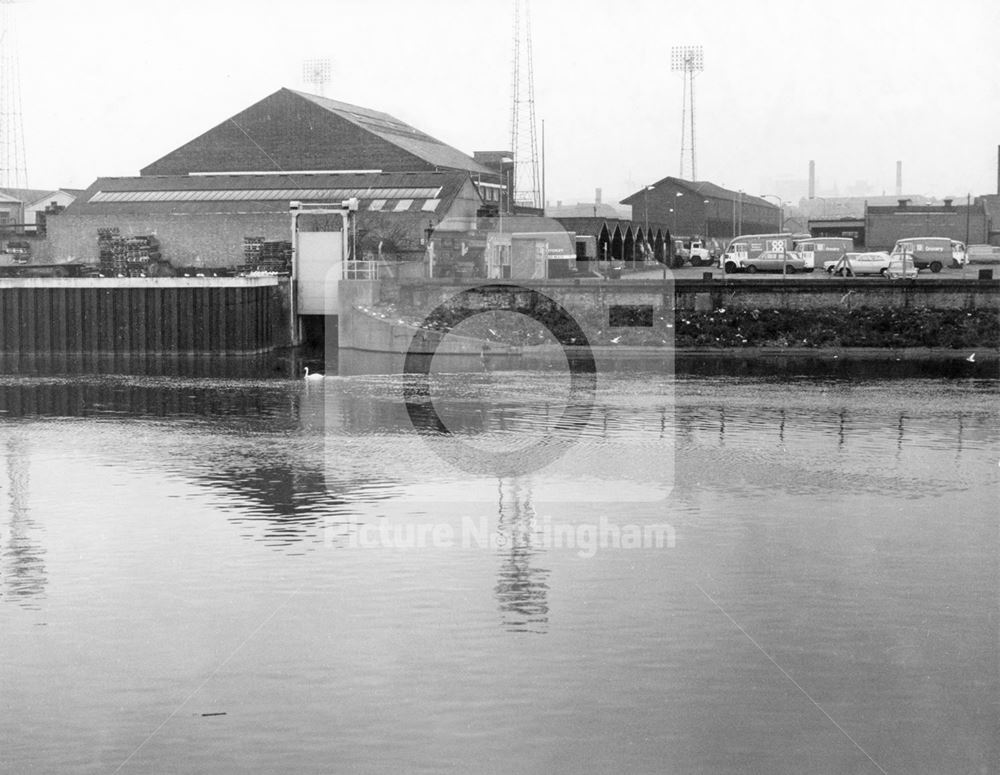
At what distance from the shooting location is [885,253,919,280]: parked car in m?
65.6

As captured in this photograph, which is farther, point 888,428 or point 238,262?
point 238,262

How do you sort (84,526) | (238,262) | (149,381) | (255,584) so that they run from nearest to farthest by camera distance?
(255,584), (84,526), (149,381), (238,262)

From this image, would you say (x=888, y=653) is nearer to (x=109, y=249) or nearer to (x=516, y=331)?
(x=516, y=331)

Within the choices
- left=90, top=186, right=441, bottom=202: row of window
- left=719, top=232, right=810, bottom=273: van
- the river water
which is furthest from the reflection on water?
left=90, top=186, right=441, bottom=202: row of window

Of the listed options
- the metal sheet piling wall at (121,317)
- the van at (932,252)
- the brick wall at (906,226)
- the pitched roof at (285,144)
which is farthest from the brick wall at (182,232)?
the brick wall at (906,226)

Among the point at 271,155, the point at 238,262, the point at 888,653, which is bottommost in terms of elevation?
the point at 888,653

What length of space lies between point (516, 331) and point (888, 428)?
2536 centimetres

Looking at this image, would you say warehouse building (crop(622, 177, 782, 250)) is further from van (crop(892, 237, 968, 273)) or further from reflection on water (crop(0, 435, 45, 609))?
reflection on water (crop(0, 435, 45, 609))

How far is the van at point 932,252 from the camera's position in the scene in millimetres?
73000

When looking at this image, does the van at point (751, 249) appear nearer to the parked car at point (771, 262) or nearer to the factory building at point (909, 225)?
the parked car at point (771, 262)

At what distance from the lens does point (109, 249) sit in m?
74.4

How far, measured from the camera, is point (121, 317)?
52312 millimetres

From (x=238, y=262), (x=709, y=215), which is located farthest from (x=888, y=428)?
(x=709, y=215)

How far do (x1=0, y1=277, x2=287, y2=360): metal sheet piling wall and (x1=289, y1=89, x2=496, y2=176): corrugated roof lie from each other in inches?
1507
